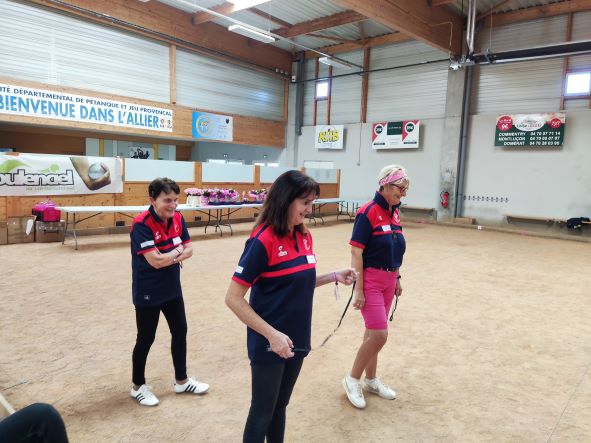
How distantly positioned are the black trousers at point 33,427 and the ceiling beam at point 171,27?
1102 cm

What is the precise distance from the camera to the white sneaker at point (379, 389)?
2.71 m

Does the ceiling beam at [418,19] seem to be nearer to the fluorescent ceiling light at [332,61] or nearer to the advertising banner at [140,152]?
the fluorescent ceiling light at [332,61]

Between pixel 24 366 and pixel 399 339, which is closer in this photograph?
pixel 24 366

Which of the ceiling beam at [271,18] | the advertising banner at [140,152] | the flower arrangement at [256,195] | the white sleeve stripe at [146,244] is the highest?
the ceiling beam at [271,18]

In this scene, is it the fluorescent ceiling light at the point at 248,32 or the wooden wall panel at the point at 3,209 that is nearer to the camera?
A: the wooden wall panel at the point at 3,209

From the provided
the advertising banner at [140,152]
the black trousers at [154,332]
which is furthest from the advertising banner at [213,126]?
the black trousers at [154,332]

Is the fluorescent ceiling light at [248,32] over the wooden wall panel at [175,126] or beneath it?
over

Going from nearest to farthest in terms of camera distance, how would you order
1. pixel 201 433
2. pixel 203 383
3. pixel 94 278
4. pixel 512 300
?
pixel 201 433 → pixel 203 383 → pixel 512 300 → pixel 94 278

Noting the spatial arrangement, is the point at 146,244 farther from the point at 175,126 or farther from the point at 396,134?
the point at 396,134

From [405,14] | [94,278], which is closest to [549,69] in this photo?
[405,14]

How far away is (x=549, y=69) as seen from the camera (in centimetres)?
1095

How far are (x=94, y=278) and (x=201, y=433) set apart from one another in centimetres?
369

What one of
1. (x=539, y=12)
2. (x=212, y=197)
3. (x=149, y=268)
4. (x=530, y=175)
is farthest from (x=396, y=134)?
(x=149, y=268)

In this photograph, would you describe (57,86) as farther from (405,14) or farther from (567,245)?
(567,245)
